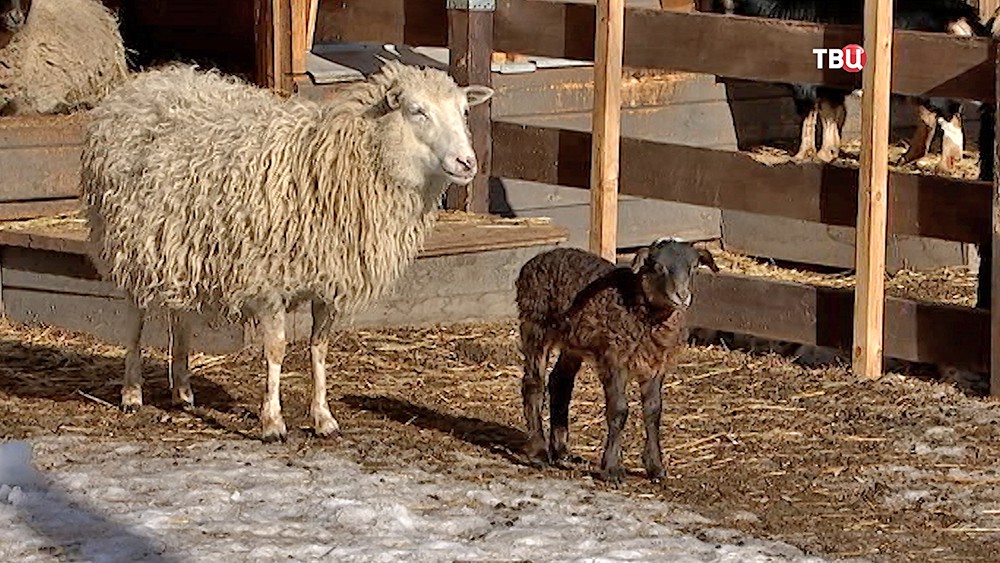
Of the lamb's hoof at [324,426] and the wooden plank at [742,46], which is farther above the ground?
the wooden plank at [742,46]

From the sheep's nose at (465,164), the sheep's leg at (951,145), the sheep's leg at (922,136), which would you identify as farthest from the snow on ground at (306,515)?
the sheep's leg at (922,136)

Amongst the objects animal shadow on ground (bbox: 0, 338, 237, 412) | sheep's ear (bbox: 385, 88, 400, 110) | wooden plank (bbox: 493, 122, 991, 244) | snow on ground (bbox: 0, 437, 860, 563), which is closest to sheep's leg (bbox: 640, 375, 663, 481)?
snow on ground (bbox: 0, 437, 860, 563)

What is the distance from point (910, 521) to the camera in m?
6.64

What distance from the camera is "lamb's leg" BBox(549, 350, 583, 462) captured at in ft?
24.1

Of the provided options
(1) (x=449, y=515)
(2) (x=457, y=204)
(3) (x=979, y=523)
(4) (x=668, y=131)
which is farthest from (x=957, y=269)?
(1) (x=449, y=515)

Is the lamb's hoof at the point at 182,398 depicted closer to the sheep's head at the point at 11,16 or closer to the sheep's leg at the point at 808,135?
the sheep's head at the point at 11,16

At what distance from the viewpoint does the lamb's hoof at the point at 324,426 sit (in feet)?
25.3

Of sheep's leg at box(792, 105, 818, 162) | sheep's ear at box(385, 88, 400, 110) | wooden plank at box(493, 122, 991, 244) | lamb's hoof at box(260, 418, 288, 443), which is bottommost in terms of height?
lamb's hoof at box(260, 418, 288, 443)

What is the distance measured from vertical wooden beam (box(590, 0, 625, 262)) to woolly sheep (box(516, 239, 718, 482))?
8.43 feet

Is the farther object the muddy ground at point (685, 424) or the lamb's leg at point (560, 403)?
the lamb's leg at point (560, 403)

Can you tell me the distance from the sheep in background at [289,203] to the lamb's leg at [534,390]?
0.70 m

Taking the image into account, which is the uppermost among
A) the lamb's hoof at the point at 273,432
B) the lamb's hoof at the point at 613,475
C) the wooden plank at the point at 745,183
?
the wooden plank at the point at 745,183

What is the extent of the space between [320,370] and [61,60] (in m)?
4.54

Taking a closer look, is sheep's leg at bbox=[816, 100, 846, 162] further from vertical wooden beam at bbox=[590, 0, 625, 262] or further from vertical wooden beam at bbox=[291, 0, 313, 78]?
vertical wooden beam at bbox=[291, 0, 313, 78]
